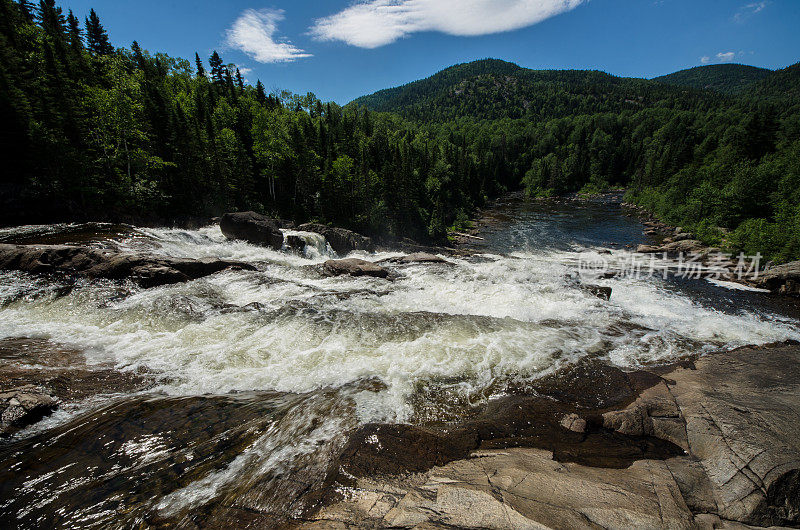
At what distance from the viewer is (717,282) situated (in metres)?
21.6

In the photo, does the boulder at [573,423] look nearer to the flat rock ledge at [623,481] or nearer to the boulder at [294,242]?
the flat rock ledge at [623,481]

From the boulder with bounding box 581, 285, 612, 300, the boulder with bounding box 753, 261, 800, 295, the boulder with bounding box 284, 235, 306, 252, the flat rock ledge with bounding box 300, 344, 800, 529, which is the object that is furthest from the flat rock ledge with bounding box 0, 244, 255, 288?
the boulder with bounding box 753, 261, 800, 295

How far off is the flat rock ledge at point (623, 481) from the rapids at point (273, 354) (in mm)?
1470

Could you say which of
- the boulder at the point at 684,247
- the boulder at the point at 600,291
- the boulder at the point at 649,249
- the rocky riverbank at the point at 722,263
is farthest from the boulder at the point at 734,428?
the boulder at the point at 684,247

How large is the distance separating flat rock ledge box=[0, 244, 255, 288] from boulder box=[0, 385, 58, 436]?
8296 mm

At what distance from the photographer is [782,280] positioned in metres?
19.4

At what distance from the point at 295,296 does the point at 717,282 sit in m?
29.8

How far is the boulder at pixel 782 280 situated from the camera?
18750 millimetres

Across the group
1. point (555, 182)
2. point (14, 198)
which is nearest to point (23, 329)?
point (14, 198)

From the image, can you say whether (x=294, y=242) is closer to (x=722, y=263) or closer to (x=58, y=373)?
(x=58, y=373)

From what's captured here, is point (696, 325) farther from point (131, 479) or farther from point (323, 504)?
point (131, 479)

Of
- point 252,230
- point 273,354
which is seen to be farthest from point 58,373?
point 252,230

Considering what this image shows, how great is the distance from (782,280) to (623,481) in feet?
88.0

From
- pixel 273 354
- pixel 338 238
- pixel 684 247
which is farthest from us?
pixel 684 247
